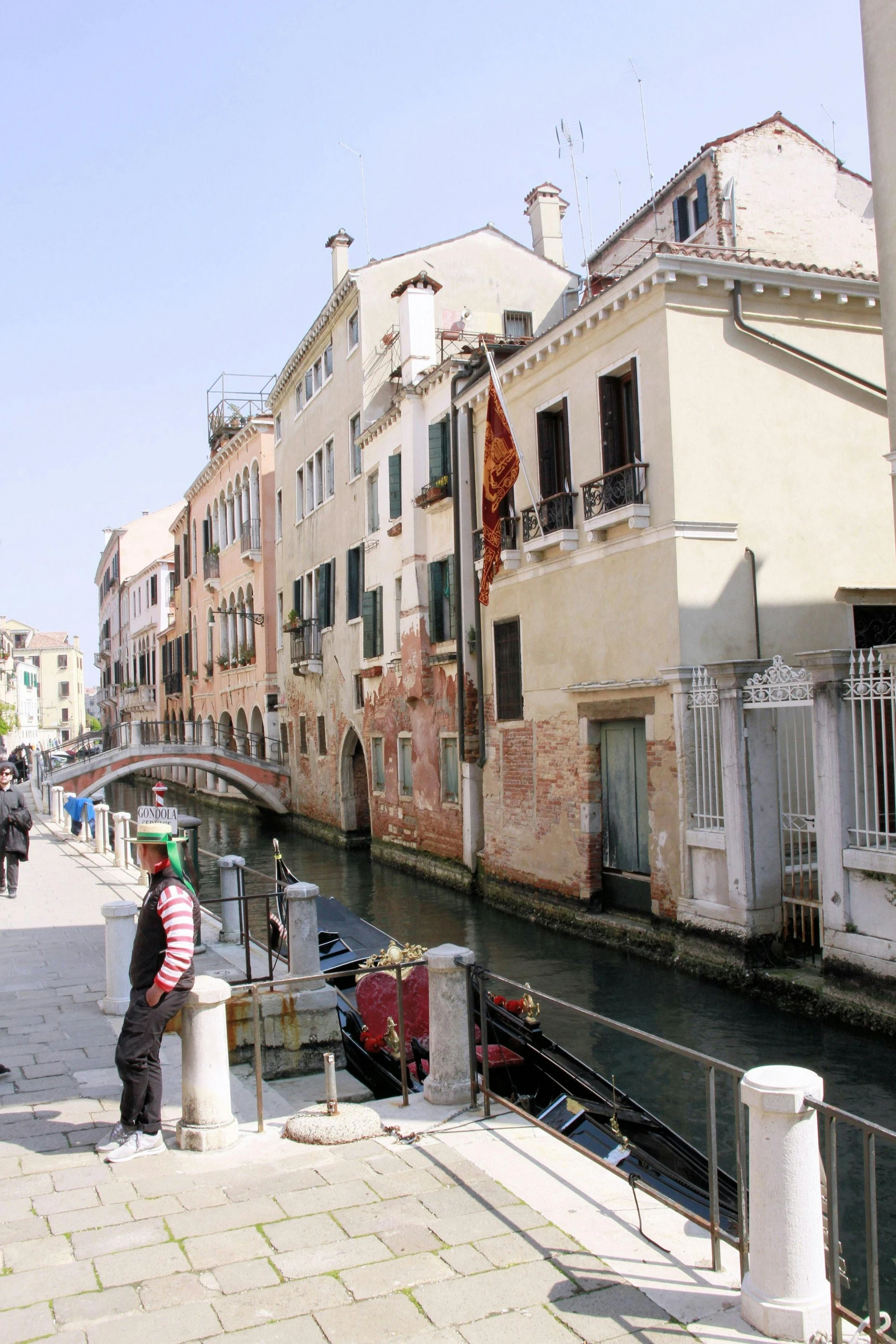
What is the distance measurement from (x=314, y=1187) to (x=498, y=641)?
467 inches

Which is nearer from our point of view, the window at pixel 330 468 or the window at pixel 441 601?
the window at pixel 441 601

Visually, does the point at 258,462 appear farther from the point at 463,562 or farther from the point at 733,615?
the point at 733,615

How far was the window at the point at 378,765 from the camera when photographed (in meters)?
21.3

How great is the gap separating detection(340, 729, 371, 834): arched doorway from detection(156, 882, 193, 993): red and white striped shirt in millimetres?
19113

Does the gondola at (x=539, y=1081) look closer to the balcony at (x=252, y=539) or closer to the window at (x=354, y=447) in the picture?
the window at (x=354, y=447)

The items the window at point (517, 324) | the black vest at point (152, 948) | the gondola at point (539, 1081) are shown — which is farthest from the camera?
the window at point (517, 324)

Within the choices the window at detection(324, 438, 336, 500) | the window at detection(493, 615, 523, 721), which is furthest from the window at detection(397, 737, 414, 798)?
the window at detection(324, 438, 336, 500)

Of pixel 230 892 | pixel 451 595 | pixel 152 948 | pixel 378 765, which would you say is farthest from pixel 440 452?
pixel 152 948

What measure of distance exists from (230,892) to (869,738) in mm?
6001

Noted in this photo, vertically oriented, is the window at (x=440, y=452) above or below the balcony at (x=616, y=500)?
above

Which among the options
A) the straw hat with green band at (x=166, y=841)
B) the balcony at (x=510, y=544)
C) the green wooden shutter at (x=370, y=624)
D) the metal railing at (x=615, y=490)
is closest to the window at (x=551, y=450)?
the balcony at (x=510, y=544)

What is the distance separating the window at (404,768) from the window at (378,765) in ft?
2.87

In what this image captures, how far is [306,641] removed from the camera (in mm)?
26344

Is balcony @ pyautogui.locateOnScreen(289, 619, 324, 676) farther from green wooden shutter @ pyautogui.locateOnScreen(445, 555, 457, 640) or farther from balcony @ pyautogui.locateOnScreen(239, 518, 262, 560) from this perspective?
green wooden shutter @ pyautogui.locateOnScreen(445, 555, 457, 640)
